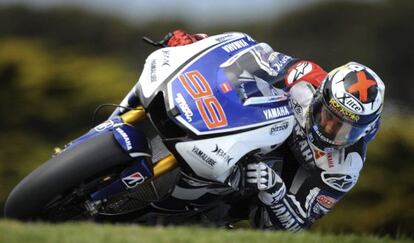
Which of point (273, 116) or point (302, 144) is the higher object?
point (273, 116)

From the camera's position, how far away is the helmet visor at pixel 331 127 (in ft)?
17.4

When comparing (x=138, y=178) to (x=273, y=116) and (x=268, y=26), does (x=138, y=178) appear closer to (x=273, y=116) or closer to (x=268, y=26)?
(x=273, y=116)

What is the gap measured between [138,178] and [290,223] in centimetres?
117

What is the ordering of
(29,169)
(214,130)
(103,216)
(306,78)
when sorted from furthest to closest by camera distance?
(29,169)
(306,78)
(103,216)
(214,130)

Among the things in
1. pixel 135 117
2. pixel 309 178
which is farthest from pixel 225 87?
pixel 309 178

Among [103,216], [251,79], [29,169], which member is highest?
[251,79]

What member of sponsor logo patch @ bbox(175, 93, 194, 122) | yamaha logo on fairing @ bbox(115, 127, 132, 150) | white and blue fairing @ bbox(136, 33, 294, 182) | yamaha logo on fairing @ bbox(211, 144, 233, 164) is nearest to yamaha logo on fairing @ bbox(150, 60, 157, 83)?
white and blue fairing @ bbox(136, 33, 294, 182)

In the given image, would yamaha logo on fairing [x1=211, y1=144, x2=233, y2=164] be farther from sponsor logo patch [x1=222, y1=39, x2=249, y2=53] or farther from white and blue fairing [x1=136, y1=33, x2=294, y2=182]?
sponsor logo patch [x1=222, y1=39, x2=249, y2=53]

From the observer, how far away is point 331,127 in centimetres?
530

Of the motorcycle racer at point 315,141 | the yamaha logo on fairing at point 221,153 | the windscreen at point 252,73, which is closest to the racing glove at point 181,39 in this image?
the motorcycle racer at point 315,141

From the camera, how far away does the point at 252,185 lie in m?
5.14

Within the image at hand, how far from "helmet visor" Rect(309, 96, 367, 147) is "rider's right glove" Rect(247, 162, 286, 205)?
1.21 ft

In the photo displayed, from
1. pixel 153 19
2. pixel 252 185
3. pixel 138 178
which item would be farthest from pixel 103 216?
pixel 153 19

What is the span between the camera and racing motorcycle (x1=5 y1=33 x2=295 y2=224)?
484 cm
